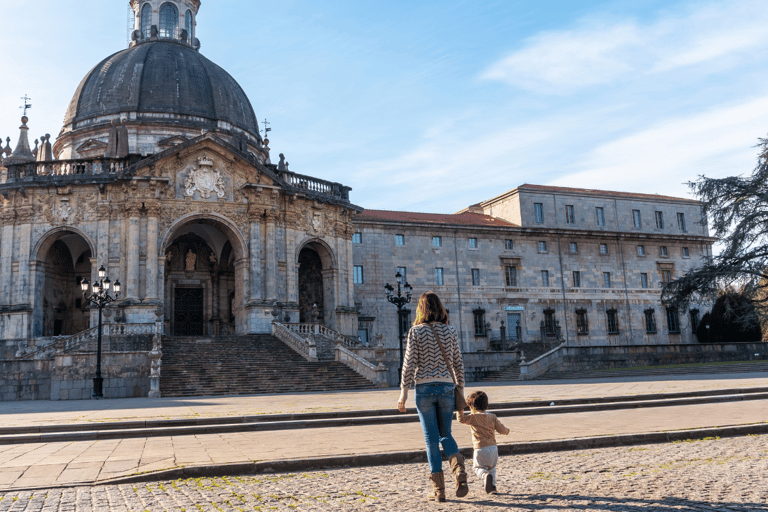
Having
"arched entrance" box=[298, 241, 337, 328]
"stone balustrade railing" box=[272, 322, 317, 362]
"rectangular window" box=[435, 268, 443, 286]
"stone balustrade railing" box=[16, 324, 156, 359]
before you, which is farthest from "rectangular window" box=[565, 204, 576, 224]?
"stone balustrade railing" box=[16, 324, 156, 359]

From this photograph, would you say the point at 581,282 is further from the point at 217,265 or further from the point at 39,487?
the point at 39,487

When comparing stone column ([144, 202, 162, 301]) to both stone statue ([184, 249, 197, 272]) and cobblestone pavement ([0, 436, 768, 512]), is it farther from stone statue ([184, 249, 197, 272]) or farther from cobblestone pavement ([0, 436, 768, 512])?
cobblestone pavement ([0, 436, 768, 512])

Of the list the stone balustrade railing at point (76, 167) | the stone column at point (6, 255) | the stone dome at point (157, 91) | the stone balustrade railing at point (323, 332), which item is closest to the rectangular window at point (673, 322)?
the stone balustrade railing at point (323, 332)

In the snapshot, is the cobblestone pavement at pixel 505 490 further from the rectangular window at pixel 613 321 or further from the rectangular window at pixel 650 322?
the rectangular window at pixel 650 322

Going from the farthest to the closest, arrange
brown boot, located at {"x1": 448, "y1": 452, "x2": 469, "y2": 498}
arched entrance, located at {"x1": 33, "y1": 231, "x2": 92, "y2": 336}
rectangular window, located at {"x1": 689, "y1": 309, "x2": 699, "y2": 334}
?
rectangular window, located at {"x1": 689, "y1": 309, "x2": 699, "y2": 334} < arched entrance, located at {"x1": 33, "y1": 231, "x2": 92, "y2": 336} < brown boot, located at {"x1": 448, "y1": 452, "x2": 469, "y2": 498}

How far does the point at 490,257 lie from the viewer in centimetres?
5119

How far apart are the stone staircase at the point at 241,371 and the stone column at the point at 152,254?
3976mm

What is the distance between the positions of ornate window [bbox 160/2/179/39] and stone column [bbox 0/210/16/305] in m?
20.1

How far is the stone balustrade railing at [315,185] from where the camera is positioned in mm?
39688

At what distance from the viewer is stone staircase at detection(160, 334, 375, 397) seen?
2555cm

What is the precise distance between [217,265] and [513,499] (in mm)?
36692

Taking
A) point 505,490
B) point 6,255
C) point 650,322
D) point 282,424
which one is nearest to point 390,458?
point 505,490

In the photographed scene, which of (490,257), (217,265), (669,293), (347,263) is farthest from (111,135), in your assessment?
(669,293)

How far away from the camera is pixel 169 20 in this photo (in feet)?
164
